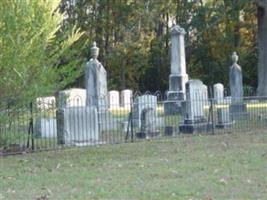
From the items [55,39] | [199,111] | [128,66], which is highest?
[128,66]

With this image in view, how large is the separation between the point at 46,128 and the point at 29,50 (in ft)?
17.6

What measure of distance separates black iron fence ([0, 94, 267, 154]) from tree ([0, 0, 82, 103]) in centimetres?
63

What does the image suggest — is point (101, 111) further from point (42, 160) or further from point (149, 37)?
point (149, 37)

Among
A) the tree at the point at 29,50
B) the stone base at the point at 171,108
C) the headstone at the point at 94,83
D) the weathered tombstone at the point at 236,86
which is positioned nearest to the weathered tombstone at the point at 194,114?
the weathered tombstone at the point at 236,86

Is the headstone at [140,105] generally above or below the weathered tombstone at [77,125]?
above

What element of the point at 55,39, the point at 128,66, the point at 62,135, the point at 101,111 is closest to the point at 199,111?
the point at 101,111

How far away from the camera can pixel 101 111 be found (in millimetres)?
21734

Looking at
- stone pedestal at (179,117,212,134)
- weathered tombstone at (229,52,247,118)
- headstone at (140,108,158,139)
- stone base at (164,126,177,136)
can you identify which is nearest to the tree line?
weathered tombstone at (229,52,247,118)

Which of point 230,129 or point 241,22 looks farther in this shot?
point 241,22

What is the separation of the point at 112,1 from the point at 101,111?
34.6 meters

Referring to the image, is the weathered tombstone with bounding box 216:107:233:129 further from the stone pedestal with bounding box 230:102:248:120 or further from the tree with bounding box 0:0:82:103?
the tree with bounding box 0:0:82:103

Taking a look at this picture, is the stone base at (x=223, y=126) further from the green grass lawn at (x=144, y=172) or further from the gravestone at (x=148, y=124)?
the green grass lawn at (x=144, y=172)

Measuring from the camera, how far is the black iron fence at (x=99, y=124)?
1417 cm

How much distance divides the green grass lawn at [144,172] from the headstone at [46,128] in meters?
3.25
